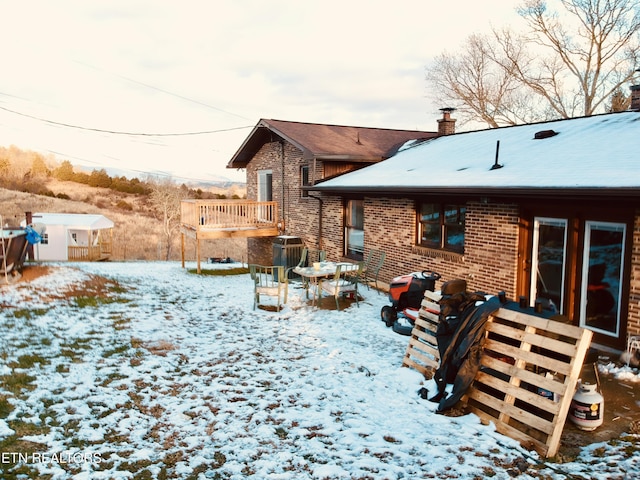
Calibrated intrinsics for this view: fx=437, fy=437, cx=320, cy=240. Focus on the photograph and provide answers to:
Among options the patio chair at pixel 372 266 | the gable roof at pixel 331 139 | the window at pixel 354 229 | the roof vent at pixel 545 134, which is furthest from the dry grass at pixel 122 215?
the roof vent at pixel 545 134

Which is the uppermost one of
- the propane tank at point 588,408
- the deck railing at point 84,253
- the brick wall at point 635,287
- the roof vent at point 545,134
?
the roof vent at point 545,134

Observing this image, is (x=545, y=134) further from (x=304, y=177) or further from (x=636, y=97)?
(x=304, y=177)

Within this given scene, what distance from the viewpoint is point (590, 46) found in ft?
80.8

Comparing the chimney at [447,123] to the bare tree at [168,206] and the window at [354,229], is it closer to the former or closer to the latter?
the window at [354,229]

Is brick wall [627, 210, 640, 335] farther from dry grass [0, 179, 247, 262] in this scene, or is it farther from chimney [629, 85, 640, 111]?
dry grass [0, 179, 247, 262]

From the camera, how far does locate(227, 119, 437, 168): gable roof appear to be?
1430cm

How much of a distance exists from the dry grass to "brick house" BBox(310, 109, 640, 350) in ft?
63.9

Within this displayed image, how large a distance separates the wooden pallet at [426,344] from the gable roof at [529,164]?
250cm

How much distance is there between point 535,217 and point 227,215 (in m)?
10.9

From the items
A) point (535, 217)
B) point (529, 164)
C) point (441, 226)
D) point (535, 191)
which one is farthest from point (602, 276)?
point (441, 226)

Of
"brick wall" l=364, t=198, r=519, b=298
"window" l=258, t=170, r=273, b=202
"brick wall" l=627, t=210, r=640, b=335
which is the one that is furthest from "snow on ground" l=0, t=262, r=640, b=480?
"window" l=258, t=170, r=273, b=202

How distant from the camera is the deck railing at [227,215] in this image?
1516cm

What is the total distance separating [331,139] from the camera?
51.8 ft

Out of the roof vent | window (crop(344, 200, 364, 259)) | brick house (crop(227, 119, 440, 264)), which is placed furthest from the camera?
brick house (crop(227, 119, 440, 264))
